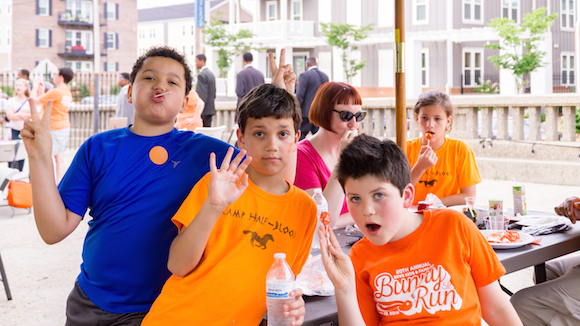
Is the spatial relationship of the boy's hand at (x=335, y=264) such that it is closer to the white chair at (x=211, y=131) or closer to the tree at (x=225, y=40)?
the white chair at (x=211, y=131)

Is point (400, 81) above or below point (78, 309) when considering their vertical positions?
above

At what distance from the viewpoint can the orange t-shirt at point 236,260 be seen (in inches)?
72.1

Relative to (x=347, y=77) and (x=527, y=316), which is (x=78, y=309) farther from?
(x=347, y=77)

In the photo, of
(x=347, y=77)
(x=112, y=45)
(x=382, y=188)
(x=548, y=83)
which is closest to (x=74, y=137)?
(x=382, y=188)

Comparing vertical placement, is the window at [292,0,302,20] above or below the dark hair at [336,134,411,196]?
above

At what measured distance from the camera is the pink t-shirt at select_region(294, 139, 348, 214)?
311 cm

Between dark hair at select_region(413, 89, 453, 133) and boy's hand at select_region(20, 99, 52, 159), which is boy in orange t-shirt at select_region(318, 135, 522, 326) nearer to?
boy's hand at select_region(20, 99, 52, 159)

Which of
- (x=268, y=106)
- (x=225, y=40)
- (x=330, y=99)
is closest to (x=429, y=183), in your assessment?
(x=330, y=99)

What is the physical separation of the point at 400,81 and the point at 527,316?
1488mm

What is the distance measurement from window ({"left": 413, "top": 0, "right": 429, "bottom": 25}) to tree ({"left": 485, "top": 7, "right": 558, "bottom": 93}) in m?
4.05

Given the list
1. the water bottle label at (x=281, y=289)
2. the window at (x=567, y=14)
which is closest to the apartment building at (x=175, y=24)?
the window at (x=567, y=14)

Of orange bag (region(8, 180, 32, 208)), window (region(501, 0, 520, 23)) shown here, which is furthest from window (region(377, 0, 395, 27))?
orange bag (region(8, 180, 32, 208))

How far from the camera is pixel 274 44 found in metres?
33.0

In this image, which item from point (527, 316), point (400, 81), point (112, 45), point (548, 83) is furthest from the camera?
point (112, 45)
